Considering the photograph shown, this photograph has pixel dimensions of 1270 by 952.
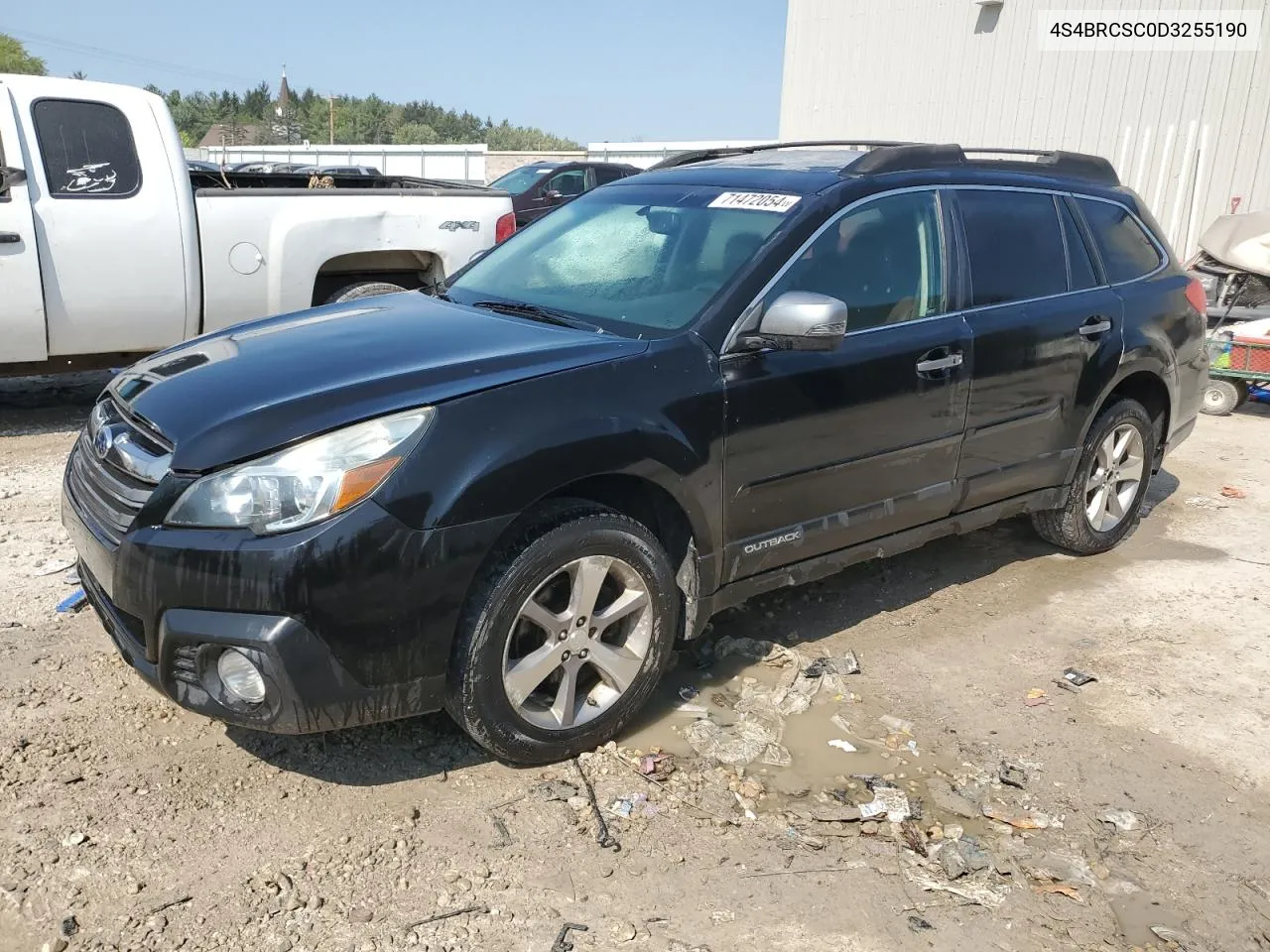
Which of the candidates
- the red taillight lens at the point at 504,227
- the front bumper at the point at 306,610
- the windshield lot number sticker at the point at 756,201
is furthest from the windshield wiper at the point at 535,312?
the red taillight lens at the point at 504,227

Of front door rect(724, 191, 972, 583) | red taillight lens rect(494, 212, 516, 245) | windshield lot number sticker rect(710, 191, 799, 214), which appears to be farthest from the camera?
red taillight lens rect(494, 212, 516, 245)

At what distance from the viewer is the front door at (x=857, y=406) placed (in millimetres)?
3525

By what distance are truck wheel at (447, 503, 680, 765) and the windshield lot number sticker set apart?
131cm

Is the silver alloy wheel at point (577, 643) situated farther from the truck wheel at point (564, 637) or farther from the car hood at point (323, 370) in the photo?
the car hood at point (323, 370)

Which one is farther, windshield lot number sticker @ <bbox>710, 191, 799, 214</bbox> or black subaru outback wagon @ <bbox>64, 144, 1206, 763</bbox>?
windshield lot number sticker @ <bbox>710, 191, 799, 214</bbox>

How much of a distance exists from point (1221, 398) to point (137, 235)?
8.41 m

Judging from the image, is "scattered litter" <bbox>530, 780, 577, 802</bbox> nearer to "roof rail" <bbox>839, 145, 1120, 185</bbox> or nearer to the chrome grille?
the chrome grille

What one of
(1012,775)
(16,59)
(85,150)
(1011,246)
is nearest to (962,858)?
(1012,775)

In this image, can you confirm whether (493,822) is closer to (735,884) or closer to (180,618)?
(735,884)

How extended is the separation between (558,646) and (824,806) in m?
0.93

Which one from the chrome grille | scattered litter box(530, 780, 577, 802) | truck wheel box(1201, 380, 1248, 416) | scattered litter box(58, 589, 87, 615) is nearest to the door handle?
scattered litter box(530, 780, 577, 802)

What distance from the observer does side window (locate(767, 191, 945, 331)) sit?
371cm

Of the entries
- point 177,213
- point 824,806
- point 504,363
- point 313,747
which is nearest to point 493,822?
point 313,747

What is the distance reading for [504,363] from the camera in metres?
3.09
